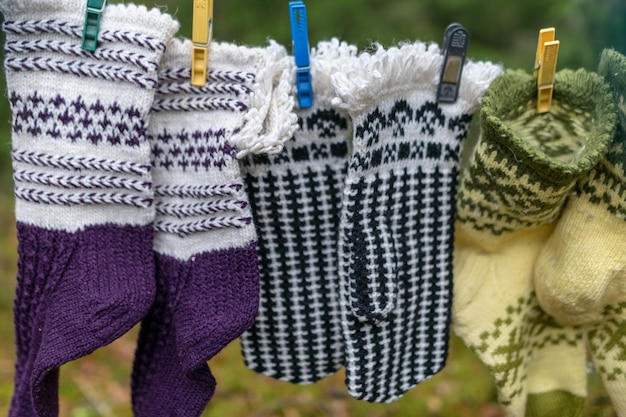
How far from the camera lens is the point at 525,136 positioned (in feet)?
3.52

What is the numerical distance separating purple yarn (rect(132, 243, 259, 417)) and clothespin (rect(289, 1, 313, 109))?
0.81 ft

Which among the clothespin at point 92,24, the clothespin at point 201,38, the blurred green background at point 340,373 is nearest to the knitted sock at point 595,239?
the blurred green background at point 340,373

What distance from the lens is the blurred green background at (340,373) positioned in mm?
1522

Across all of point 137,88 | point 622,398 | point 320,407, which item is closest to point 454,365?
point 320,407

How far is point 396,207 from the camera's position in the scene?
1022 mm

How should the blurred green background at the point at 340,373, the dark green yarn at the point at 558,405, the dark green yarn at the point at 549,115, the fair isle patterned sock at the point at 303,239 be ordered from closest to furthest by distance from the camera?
the dark green yarn at the point at 549,115 → the fair isle patterned sock at the point at 303,239 → the dark green yarn at the point at 558,405 → the blurred green background at the point at 340,373

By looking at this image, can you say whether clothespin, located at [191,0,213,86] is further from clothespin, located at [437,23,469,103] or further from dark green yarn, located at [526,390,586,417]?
dark green yarn, located at [526,390,586,417]

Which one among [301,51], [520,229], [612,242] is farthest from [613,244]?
[301,51]

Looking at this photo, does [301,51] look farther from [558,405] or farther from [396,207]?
[558,405]

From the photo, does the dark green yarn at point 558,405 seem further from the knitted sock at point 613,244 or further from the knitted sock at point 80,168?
the knitted sock at point 80,168

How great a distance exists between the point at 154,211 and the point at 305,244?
256mm

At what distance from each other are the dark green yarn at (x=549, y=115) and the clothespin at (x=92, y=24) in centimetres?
56

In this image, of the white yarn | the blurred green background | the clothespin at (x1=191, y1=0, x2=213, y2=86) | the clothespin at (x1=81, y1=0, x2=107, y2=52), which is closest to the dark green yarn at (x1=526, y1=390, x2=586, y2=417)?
the blurred green background

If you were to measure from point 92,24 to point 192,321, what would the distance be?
46cm
